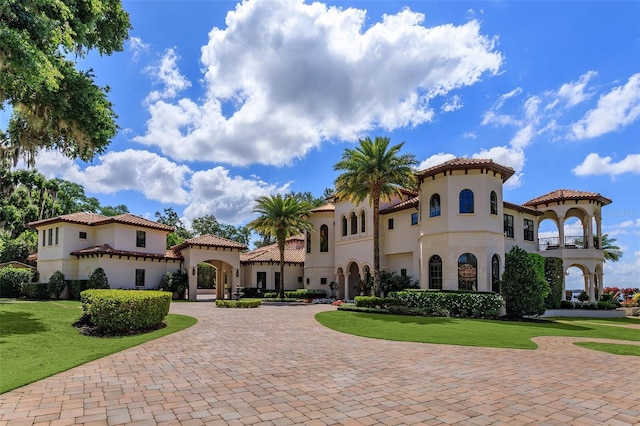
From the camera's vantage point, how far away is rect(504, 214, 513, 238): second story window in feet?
93.4

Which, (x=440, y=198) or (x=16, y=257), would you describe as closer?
(x=440, y=198)

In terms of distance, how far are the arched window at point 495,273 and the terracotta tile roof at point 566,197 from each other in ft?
36.6

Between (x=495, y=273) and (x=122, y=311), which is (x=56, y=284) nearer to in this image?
(x=122, y=311)

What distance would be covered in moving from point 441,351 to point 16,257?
140 ft

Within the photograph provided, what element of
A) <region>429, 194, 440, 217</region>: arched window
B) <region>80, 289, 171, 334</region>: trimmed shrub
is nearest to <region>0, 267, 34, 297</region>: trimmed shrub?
<region>80, 289, 171, 334</region>: trimmed shrub

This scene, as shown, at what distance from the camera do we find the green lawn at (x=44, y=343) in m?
8.16

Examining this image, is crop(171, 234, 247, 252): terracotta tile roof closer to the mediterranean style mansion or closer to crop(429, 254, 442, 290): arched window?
the mediterranean style mansion

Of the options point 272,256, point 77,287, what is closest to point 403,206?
point 272,256

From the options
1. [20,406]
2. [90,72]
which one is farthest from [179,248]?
[20,406]

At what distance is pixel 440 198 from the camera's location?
25.4m

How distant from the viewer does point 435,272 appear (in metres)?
25.4

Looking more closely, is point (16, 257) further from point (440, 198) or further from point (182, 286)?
point (440, 198)

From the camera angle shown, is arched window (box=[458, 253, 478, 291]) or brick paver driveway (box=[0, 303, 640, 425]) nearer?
brick paver driveway (box=[0, 303, 640, 425])

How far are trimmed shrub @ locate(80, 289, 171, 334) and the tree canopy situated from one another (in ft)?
20.8
